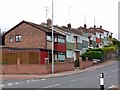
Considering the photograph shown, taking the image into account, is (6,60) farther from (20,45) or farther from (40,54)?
(20,45)

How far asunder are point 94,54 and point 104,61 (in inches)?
141

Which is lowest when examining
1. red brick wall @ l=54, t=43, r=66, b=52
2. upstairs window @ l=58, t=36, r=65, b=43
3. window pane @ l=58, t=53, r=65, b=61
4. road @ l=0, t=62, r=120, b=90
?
road @ l=0, t=62, r=120, b=90

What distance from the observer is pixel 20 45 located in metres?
59.5

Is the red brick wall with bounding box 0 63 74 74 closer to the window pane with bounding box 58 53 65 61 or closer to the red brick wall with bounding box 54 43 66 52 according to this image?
the red brick wall with bounding box 54 43 66 52

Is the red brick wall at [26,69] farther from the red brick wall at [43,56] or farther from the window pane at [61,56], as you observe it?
the window pane at [61,56]

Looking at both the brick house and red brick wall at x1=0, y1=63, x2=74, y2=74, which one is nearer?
red brick wall at x1=0, y1=63, x2=74, y2=74

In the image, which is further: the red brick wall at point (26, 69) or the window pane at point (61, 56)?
the window pane at point (61, 56)

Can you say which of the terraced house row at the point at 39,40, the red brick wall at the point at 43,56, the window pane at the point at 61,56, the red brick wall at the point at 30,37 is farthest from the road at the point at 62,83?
the window pane at the point at 61,56

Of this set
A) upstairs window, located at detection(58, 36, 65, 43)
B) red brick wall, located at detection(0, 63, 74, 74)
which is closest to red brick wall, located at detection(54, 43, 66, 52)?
upstairs window, located at detection(58, 36, 65, 43)

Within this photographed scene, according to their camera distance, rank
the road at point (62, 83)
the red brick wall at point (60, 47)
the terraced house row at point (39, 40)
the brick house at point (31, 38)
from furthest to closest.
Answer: the red brick wall at point (60, 47) → the brick house at point (31, 38) → the terraced house row at point (39, 40) → the road at point (62, 83)

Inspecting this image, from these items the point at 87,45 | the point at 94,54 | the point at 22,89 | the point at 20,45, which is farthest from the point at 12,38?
the point at 22,89

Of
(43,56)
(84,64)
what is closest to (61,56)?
(84,64)

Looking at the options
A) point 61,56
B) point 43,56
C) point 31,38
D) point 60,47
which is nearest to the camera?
point 43,56

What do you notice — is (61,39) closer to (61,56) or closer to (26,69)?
(61,56)
